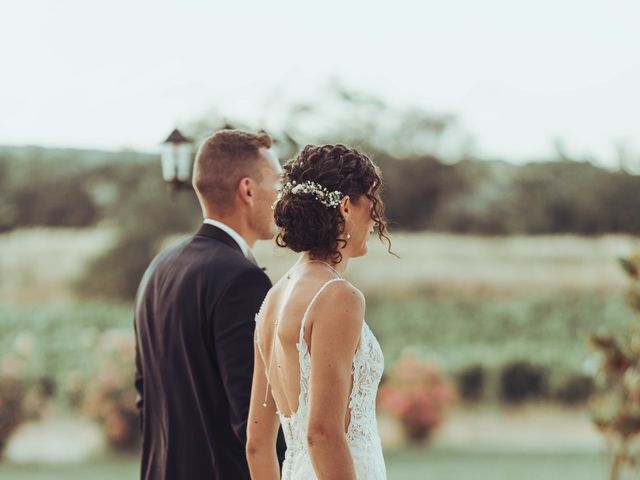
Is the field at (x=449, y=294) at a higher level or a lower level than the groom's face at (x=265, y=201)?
lower

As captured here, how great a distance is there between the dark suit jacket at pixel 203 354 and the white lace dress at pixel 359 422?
0.20m

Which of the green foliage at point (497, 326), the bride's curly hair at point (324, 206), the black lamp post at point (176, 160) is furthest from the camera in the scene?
the green foliage at point (497, 326)

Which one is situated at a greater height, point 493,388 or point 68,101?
point 68,101

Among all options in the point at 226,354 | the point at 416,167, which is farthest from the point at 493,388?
the point at 226,354

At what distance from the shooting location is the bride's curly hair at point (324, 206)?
77.0 inches

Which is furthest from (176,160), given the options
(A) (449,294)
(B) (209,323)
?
(A) (449,294)

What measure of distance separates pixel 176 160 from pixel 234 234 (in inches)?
80.1

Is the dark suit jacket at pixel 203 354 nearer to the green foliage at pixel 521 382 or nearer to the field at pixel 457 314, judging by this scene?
the field at pixel 457 314

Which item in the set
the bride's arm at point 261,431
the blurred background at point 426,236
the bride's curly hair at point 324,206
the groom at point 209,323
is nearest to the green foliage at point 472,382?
the blurred background at point 426,236

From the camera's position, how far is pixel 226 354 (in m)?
2.31

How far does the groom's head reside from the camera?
2.60 meters

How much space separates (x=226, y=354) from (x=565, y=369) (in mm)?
7566

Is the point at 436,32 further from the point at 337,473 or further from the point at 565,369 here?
the point at 337,473

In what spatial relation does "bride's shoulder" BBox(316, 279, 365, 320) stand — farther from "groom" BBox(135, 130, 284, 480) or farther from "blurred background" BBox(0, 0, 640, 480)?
"blurred background" BBox(0, 0, 640, 480)
